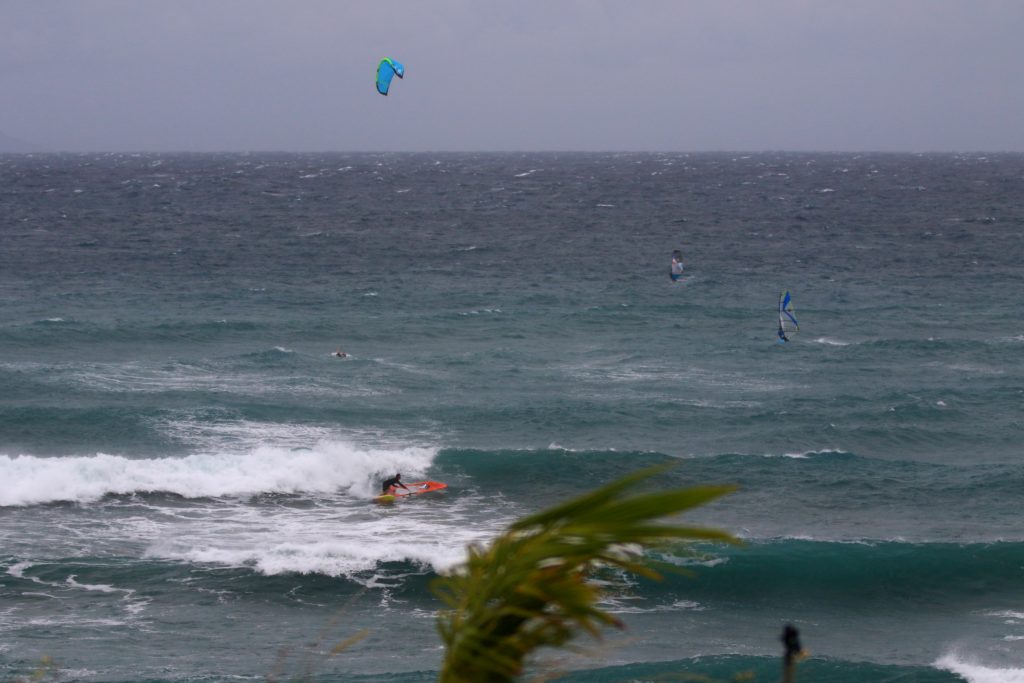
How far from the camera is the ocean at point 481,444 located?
62.6 ft

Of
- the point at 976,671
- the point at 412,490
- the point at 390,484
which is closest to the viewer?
the point at 976,671

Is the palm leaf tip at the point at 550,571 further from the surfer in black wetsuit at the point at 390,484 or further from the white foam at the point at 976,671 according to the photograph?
the surfer in black wetsuit at the point at 390,484

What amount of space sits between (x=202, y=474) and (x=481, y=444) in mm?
7329

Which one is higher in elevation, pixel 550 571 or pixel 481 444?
pixel 550 571

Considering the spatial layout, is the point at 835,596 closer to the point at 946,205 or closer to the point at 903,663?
the point at 903,663

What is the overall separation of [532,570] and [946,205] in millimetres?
101317

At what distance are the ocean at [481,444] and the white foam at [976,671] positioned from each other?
92mm

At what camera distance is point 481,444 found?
98.9ft

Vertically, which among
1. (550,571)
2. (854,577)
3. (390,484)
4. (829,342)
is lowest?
(854,577)

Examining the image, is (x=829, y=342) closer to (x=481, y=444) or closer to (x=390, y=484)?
(x=481, y=444)

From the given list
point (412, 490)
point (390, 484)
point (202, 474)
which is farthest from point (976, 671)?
point (202, 474)

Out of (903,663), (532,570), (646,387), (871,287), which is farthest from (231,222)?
(532,570)

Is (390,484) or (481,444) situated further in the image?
(481,444)

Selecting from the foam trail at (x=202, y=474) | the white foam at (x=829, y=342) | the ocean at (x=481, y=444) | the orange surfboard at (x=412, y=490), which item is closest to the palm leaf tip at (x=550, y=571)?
the ocean at (x=481, y=444)
